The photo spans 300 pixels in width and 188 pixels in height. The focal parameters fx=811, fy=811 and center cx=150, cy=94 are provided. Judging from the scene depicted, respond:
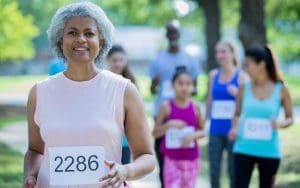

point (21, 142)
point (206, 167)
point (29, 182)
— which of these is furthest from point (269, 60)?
point (21, 142)

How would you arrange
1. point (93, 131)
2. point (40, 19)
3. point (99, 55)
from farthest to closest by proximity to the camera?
1. point (40, 19)
2. point (99, 55)
3. point (93, 131)

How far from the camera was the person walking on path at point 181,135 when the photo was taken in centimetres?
811

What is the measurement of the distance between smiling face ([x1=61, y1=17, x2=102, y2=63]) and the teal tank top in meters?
3.93

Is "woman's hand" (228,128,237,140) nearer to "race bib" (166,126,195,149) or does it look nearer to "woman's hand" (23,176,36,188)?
"race bib" (166,126,195,149)

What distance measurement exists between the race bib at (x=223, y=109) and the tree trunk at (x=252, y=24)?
748 centimetres

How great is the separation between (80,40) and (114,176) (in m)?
0.68

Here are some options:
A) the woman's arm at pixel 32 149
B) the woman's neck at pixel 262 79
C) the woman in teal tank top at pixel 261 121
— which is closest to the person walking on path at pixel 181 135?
the woman in teal tank top at pixel 261 121

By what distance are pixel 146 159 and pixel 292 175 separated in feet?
29.7

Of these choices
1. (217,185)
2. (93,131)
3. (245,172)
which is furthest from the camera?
(217,185)

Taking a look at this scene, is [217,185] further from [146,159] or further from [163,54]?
[146,159]

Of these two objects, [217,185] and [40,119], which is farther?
[217,185]

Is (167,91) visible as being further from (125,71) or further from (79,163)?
(79,163)

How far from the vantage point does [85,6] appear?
12.7ft

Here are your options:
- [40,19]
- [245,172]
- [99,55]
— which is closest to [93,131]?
[99,55]
